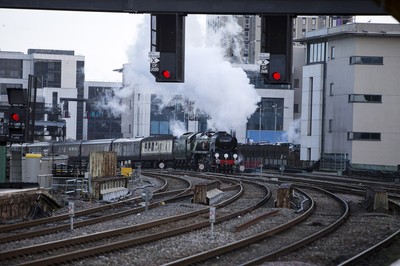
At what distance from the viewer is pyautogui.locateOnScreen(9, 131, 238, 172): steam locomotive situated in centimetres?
5159

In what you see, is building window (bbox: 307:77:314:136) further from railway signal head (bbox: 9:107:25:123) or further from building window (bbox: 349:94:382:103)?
railway signal head (bbox: 9:107:25:123)

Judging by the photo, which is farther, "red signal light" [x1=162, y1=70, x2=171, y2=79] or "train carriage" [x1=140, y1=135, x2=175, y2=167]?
"train carriage" [x1=140, y1=135, x2=175, y2=167]

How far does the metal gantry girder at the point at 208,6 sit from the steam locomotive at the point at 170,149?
3000 centimetres

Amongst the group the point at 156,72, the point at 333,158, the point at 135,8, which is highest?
the point at 135,8

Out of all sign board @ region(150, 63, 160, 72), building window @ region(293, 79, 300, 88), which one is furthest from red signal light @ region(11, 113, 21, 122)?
building window @ region(293, 79, 300, 88)

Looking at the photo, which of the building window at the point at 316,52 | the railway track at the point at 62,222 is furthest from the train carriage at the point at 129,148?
the railway track at the point at 62,222

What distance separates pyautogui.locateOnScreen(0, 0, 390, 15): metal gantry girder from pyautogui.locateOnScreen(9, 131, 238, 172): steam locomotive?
30004 millimetres

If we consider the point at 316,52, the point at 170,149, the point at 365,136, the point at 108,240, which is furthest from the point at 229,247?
the point at 316,52

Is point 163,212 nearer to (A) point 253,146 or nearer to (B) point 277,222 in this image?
(B) point 277,222

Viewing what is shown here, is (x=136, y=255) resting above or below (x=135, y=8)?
below

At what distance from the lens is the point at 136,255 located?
1347cm

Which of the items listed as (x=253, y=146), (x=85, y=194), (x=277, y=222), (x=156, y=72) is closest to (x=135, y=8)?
(x=156, y=72)

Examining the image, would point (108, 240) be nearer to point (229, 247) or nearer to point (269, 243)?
point (229, 247)

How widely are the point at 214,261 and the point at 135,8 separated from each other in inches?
258
